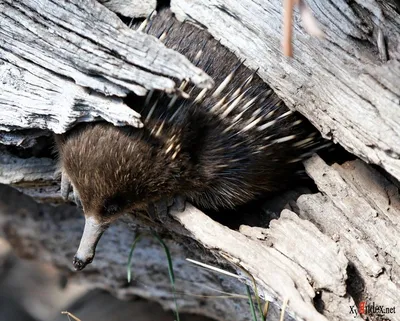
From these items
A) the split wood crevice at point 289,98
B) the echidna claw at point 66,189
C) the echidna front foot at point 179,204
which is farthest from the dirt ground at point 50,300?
the echidna front foot at point 179,204

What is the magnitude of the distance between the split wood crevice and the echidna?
2.6 inches

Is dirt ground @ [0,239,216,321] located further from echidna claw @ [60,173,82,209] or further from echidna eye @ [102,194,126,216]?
echidna eye @ [102,194,126,216]

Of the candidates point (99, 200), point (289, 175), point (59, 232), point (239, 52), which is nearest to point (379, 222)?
point (289, 175)

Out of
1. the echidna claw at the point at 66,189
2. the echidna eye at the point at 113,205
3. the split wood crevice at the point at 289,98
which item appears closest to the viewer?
the split wood crevice at the point at 289,98

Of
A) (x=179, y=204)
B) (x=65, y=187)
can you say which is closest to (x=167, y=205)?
(x=179, y=204)

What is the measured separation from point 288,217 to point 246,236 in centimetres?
14

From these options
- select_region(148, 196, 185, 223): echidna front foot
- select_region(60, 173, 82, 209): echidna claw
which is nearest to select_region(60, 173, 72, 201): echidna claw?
select_region(60, 173, 82, 209): echidna claw

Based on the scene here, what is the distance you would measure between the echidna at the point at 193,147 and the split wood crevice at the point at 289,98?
7 centimetres

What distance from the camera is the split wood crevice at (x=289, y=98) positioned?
5.17 feet

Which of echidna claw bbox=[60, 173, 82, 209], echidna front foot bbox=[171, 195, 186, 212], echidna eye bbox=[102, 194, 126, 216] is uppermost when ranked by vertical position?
echidna front foot bbox=[171, 195, 186, 212]

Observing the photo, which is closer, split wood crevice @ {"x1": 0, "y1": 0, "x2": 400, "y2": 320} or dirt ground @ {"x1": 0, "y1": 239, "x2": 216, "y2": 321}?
split wood crevice @ {"x1": 0, "y1": 0, "x2": 400, "y2": 320}

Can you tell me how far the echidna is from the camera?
1.67m

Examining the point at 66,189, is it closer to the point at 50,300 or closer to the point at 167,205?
the point at 167,205

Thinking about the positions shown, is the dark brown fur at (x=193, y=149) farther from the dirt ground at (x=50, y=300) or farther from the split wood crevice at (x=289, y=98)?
the dirt ground at (x=50, y=300)
